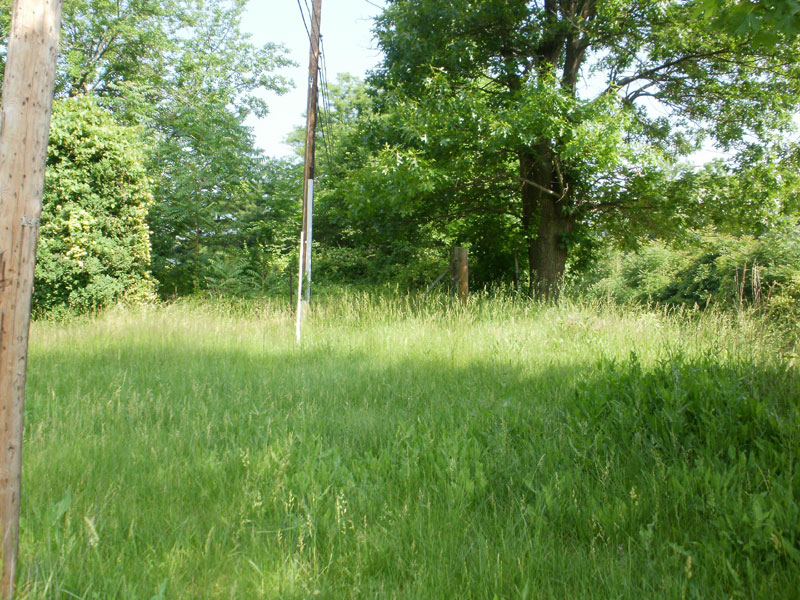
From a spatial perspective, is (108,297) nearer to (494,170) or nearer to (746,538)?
(494,170)

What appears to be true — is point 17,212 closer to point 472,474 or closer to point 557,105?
point 472,474

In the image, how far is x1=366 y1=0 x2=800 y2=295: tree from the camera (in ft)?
32.1

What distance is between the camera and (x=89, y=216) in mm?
10180

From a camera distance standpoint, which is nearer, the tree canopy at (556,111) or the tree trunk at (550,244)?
the tree canopy at (556,111)

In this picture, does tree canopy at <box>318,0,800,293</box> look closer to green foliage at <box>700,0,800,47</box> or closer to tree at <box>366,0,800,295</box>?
tree at <box>366,0,800,295</box>

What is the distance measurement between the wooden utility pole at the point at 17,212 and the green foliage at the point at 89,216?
895cm

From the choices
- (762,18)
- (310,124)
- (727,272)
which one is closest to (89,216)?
(310,124)

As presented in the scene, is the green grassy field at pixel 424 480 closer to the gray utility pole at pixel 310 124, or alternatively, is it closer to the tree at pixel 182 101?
the gray utility pole at pixel 310 124

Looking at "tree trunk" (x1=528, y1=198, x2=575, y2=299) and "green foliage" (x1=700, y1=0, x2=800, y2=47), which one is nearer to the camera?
"green foliage" (x1=700, y1=0, x2=800, y2=47)

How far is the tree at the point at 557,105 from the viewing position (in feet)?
32.1

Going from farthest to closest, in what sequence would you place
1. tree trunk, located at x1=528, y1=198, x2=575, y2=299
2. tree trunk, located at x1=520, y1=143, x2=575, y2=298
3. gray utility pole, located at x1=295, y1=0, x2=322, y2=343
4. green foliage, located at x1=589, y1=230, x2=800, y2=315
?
tree trunk, located at x1=528, y1=198, x2=575, y2=299, tree trunk, located at x1=520, y1=143, x2=575, y2=298, gray utility pole, located at x1=295, y1=0, x2=322, y2=343, green foliage, located at x1=589, y1=230, x2=800, y2=315

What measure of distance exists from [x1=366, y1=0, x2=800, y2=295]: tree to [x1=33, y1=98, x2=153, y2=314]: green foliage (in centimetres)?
494

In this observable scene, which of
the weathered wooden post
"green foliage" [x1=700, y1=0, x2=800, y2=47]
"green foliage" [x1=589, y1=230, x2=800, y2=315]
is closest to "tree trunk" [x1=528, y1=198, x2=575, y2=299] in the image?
"green foliage" [x1=589, y1=230, x2=800, y2=315]

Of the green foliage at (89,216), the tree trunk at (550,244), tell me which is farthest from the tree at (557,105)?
the green foliage at (89,216)
